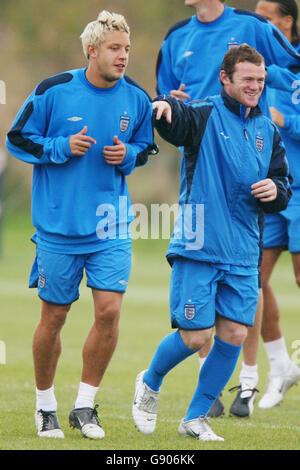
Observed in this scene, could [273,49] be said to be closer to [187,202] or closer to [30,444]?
[187,202]

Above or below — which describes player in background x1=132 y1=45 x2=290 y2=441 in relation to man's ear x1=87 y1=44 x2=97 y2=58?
below

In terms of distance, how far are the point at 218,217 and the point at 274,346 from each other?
8.26ft

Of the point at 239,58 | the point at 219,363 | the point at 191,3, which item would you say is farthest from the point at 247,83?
the point at 219,363

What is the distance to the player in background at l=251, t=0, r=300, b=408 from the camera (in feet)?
25.5

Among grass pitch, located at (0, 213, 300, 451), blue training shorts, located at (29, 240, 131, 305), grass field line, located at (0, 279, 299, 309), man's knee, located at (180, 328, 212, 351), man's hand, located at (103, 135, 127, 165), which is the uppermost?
man's hand, located at (103, 135, 127, 165)

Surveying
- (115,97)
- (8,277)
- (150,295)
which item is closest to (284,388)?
(115,97)

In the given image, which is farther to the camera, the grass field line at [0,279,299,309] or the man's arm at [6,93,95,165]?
the grass field line at [0,279,299,309]

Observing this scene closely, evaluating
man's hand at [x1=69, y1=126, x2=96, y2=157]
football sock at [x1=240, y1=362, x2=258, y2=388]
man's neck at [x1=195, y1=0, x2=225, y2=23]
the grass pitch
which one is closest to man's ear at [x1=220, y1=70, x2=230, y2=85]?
man's hand at [x1=69, y1=126, x2=96, y2=157]

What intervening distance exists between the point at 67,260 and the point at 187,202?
0.76 metres

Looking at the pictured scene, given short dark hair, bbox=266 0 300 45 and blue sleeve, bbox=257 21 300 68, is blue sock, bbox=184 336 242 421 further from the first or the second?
short dark hair, bbox=266 0 300 45

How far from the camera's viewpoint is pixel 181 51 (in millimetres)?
7316

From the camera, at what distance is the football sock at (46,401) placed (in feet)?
19.6

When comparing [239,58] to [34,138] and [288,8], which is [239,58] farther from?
[288,8]

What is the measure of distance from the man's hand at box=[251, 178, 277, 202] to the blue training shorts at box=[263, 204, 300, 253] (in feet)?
6.82
